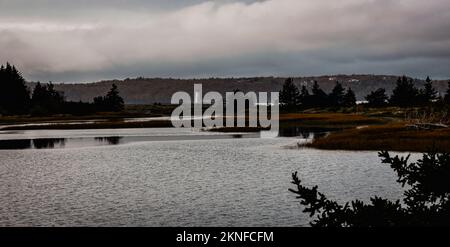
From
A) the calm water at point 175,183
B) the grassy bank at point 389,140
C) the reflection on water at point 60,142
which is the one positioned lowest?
the reflection on water at point 60,142

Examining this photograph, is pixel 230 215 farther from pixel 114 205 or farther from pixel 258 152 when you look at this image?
pixel 258 152

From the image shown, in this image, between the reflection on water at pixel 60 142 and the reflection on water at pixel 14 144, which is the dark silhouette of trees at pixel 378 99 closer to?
the reflection on water at pixel 60 142

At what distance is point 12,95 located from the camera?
169m

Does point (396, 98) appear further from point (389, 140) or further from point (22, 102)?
point (22, 102)

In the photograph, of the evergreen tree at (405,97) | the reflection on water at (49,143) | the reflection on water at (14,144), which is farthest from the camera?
the evergreen tree at (405,97)

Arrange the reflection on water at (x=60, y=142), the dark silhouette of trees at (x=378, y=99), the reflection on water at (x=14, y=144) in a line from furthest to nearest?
the dark silhouette of trees at (x=378, y=99), the reflection on water at (x=60, y=142), the reflection on water at (x=14, y=144)

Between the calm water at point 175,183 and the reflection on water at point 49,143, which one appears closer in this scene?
the calm water at point 175,183

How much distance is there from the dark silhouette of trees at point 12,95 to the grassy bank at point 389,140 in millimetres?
122726

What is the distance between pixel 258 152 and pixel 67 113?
124632 mm

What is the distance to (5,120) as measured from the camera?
150 meters

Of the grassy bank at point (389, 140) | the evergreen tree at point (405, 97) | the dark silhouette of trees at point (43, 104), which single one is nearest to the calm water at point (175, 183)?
the grassy bank at point (389, 140)

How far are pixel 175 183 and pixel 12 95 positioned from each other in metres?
142

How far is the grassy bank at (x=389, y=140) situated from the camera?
6059 centimetres
